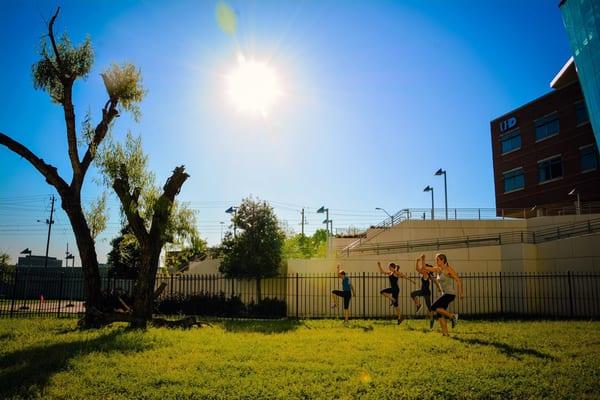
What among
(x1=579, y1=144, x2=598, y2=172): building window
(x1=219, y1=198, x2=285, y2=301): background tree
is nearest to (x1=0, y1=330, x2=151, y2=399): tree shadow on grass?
Answer: (x1=219, y1=198, x2=285, y2=301): background tree

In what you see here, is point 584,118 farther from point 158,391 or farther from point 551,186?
point 158,391

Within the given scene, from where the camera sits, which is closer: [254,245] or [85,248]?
[85,248]

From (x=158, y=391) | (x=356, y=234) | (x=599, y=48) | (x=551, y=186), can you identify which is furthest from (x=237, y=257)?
(x=551, y=186)

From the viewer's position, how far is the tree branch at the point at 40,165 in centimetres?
→ 1467

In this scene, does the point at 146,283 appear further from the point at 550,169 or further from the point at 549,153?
the point at 549,153

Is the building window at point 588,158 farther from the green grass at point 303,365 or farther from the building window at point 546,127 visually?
the green grass at point 303,365

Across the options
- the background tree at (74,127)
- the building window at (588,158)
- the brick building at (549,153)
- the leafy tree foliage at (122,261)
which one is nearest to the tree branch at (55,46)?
the background tree at (74,127)

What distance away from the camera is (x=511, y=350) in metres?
9.22

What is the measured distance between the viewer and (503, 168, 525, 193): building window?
40.0 m

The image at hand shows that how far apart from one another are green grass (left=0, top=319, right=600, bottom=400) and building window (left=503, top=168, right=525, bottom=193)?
30.6m

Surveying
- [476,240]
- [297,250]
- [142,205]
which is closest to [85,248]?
[142,205]

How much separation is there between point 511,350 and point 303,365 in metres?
4.38

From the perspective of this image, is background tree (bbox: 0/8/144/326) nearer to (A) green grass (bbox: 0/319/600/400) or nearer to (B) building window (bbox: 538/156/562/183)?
(A) green grass (bbox: 0/319/600/400)

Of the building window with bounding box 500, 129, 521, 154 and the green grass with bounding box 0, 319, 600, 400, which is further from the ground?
the building window with bounding box 500, 129, 521, 154
